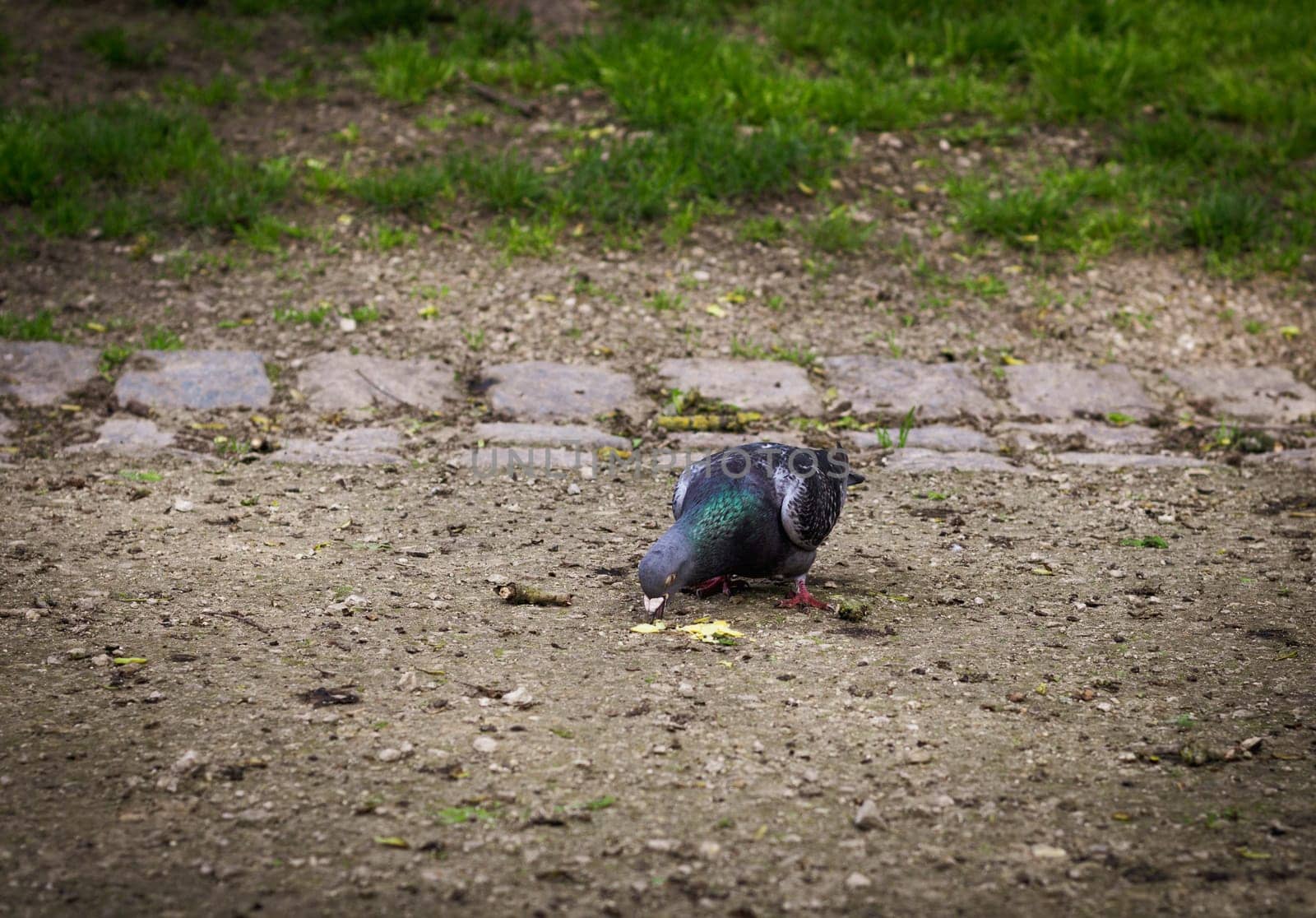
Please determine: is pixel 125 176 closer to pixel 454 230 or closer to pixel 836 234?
pixel 454 230

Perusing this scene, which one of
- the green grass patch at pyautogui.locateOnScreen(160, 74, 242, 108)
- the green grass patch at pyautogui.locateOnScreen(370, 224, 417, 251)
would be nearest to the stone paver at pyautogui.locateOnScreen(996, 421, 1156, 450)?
the green grass patch at pyautogui.locateOnScreen(370, 224, 417, 251)

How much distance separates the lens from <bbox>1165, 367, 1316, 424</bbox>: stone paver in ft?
18.7

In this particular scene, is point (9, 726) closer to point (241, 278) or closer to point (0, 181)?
point (241, 278)

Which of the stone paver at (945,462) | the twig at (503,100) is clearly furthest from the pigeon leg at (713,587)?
the twig at (503,100)

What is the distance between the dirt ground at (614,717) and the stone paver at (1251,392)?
1334 millimetres

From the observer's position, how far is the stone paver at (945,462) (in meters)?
5.08

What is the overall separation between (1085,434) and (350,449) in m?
3.12

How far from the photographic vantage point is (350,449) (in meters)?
5.04

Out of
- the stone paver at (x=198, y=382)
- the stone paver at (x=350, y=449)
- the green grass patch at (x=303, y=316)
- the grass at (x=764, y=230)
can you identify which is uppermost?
the grass at (x=764, y=230)

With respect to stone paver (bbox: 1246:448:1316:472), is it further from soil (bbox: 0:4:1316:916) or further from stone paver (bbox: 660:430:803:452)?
stone paver (bbox: 660:430:803:452)

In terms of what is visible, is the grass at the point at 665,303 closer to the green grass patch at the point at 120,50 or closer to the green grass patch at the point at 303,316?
the green grass patch at the point at 303,316

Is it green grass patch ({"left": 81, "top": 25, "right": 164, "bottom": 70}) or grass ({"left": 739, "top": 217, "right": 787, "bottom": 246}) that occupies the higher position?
green grass patch ({"left": 81, "top": 25, "right": 164, "bottom": 70})

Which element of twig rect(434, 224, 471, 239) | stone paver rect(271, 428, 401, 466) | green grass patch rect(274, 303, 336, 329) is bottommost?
stone paver rect(271, 428, 401, 466)

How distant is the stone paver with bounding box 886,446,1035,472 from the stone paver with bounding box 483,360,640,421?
1166 mm
